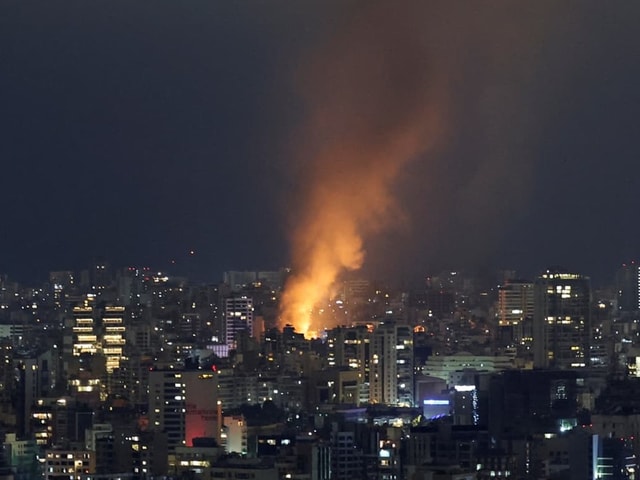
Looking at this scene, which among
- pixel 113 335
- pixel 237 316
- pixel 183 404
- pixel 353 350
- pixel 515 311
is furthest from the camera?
pixel 237 316

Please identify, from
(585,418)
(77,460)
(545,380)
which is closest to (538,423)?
(585,418)

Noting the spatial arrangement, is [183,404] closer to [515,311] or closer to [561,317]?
[561,317]

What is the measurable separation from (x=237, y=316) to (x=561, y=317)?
3.94 m

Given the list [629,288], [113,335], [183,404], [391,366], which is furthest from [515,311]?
[183,404]

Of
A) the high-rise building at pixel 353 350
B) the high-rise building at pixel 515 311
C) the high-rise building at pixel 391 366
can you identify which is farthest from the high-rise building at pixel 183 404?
the high-rise building at pixel 515 311

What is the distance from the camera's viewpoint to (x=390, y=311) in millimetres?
27422

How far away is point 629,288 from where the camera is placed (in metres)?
25.9

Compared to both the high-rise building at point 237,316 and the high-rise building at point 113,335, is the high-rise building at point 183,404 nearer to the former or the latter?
the high-rise building at point 113,335

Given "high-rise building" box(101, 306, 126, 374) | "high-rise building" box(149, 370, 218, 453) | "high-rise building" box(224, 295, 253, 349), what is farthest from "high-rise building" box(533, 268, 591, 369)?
"high-rise building" box(149, 370, 218, 453)

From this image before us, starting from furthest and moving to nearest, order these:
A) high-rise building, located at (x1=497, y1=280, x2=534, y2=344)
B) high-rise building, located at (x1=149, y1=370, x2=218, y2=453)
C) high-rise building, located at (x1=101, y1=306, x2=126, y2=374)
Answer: high-rise building, located at (x1=497, y1=280, x2=534, y2=344)
high-rise building, located at (x1=101, y1=306, x2=126, y2=374)
high-rise building, located at (x1=149, y1=370, x2=218, y2=453)

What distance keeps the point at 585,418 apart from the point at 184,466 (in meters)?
3.27

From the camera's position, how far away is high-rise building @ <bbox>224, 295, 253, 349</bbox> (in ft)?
86.9

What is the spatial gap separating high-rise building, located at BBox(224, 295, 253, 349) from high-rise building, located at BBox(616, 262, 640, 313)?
149 inches

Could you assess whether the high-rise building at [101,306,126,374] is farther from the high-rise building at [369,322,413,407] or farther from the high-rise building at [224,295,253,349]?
the high-rise building at [369,322,413,407]
